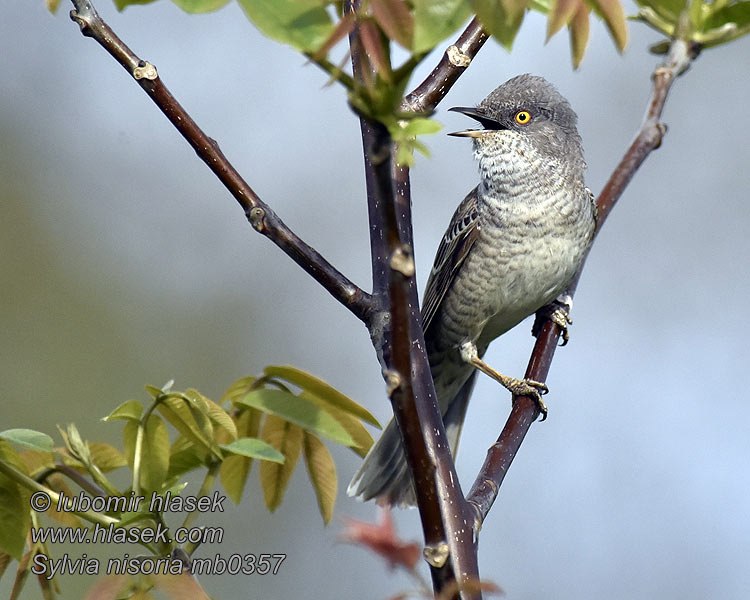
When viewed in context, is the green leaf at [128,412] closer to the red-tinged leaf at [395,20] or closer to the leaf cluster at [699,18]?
the red-tinged leaf at [395,20]

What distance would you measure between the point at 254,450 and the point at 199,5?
3.27 ft

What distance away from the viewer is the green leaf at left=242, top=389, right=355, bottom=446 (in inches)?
79.8

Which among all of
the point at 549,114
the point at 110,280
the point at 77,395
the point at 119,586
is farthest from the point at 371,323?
the point at 110,280

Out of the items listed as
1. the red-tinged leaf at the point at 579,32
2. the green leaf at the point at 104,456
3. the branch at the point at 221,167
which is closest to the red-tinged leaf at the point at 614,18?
the red-tinged leaf at the point at 579,32

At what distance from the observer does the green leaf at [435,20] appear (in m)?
1.05

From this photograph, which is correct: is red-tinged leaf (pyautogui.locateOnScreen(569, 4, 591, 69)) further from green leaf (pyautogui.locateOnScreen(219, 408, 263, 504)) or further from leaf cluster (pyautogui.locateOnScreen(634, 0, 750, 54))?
green leaf (pyautogui.locateOnScreen(219, 408, 263, 504))

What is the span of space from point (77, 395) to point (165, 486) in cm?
587

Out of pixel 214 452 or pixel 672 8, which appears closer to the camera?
pixel 214 452

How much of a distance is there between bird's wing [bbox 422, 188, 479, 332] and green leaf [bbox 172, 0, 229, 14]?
3.31m

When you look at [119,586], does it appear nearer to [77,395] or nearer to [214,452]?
[214,452]

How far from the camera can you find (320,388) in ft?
7.15

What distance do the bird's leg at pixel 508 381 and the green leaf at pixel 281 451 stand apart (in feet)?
2.64

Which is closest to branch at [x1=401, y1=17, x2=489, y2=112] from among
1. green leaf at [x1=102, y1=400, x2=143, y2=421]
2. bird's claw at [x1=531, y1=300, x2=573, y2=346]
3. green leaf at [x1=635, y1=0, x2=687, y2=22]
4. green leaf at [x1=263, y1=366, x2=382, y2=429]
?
green leaf at [x1=635, y1=0, x2=687, y2=22]

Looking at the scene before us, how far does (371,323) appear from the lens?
2.03 meters
